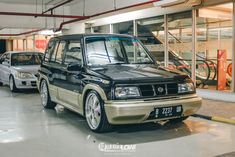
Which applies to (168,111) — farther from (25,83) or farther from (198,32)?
(25,83)

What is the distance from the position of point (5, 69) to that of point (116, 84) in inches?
281

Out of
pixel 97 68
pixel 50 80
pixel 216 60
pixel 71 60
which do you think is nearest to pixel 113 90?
pixel 97 68

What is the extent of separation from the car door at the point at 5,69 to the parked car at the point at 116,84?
4.53m

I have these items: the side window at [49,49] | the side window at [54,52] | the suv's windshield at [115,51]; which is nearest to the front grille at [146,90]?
the suv's windshield at [115,51]

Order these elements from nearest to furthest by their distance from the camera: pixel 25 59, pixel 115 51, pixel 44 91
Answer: pixel 115 51 → pixel 44 91 → pixel 25 59

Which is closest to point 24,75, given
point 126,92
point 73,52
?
point 73,52

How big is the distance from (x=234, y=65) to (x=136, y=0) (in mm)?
3982

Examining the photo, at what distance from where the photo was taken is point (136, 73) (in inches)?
196

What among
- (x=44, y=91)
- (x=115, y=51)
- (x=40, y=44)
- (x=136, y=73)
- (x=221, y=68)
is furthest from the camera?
(x=40, y=44)

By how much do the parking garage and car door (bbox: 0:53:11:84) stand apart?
2.59 feet

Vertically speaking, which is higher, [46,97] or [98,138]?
[46,97]

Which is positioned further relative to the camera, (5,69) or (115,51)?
(5,69)

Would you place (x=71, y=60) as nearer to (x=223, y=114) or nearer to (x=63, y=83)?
(x=63, y=83)

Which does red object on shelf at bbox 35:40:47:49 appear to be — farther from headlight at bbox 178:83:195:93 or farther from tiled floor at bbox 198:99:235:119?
headlight at bbox 178:83:195:93
